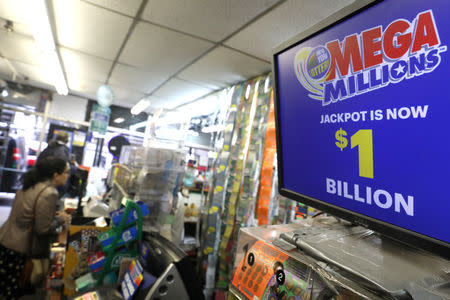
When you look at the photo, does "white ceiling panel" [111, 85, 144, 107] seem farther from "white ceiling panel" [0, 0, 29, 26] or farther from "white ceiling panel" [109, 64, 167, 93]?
"white ceiling panel" [0, 0, 29, 26]

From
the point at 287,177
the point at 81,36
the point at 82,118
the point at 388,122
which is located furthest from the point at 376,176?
the point at 82,118

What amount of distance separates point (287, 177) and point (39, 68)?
219 inches

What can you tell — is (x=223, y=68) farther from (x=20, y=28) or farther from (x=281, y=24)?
(x=20, y=28)

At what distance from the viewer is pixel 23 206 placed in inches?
90.6

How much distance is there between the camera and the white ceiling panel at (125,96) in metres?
5.25

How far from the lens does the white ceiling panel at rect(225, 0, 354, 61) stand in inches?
71.9

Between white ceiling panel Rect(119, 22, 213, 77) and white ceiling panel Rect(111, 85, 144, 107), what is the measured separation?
70.8 inches

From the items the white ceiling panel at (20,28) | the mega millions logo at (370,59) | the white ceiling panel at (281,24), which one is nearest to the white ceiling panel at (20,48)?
the white ceiling panel at (20,28)

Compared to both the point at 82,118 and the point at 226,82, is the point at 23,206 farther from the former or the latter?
the point at 82,118

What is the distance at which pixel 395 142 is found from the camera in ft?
1.75

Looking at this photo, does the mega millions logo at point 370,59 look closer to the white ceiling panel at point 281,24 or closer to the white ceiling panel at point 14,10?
the white ceiling panel at point 281,24

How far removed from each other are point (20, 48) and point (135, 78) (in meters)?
1.65

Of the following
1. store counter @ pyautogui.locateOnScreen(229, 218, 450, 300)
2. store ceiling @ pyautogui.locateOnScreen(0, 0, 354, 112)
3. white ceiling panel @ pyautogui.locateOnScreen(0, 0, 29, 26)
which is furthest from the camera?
white ceiling panel @ pyautogui.locateOnScreen(0, 0, 29, 26)

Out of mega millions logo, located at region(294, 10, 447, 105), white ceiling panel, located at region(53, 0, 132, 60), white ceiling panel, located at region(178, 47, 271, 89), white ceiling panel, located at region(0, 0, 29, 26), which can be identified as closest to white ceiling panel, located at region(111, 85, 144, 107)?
white ceiling panel, located at region(53, 0, 132, 60)
